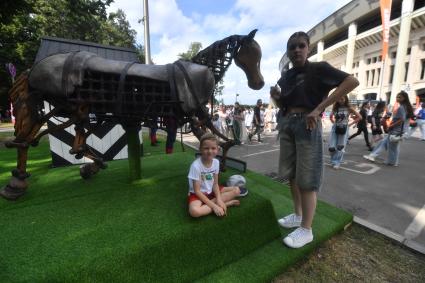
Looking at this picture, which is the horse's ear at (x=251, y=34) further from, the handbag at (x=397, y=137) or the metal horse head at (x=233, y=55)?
the handbag at (x=397, y=137)

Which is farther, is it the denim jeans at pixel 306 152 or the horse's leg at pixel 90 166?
the horse's leg at pixel 90 166

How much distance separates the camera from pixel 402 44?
1139 inches

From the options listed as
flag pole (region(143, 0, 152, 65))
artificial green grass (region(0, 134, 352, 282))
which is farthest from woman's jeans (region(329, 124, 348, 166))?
flag pole (region(143, 0, 152, 65))

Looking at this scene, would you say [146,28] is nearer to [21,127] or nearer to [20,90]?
[20,90]

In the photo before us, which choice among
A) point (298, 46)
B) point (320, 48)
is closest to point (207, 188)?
point (298, 46)

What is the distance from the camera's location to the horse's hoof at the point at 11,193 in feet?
8.20

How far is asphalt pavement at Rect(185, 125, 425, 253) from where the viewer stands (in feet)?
9.43

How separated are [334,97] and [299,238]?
4.35 ft

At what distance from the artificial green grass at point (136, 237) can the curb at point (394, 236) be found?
0.60 feet

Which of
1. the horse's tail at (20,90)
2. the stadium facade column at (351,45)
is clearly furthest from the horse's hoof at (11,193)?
the stadium facade column at (351,45)

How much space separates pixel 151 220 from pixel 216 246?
0.58m

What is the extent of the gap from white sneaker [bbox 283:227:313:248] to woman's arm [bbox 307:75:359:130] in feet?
3.40

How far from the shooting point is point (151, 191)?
103 inches

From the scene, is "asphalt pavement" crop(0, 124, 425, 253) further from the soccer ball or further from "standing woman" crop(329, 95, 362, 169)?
the soccer ball
